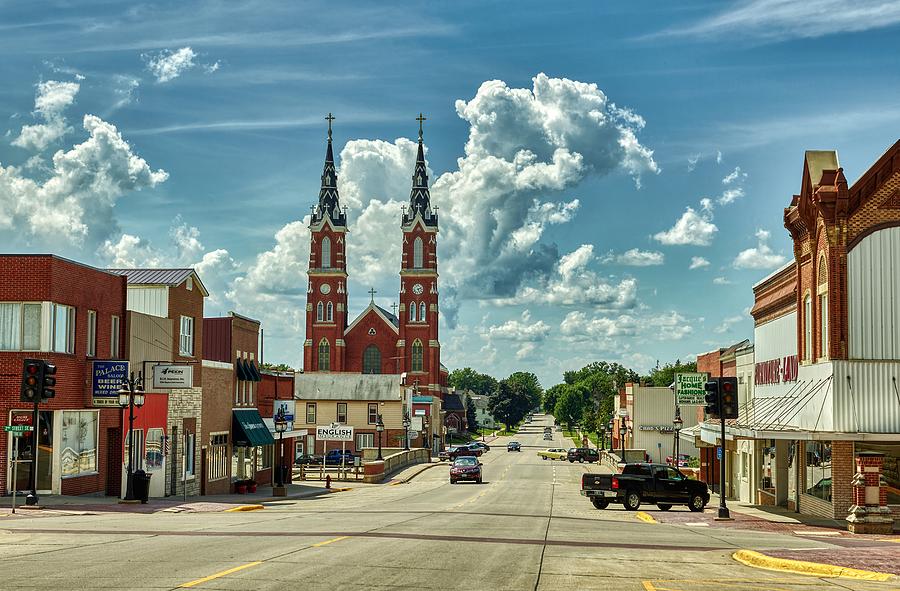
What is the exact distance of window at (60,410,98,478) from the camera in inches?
1339

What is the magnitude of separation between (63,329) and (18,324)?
4.74 ft

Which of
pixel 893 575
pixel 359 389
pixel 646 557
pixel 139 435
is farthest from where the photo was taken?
pixel 359 389

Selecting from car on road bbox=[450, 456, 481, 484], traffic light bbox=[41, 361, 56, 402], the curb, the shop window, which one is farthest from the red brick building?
car on road bbox=[450, 456, 481, 484]

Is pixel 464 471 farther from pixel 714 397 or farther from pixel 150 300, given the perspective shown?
pixel 714 397

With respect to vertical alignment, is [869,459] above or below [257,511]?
above

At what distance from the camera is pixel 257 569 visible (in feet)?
51.0

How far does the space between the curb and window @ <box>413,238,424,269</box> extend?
126m

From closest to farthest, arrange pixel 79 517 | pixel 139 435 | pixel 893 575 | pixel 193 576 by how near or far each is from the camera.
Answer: pixel 193 576
pixel 893 575
pixel 79 517
pixel 139 435

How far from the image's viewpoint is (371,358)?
467 feet

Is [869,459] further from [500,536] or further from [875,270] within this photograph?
[500,536]

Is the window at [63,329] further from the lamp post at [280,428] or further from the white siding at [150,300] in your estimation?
the lamp post at [280,428]

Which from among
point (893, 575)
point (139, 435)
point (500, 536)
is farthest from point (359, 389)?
point (893, 575)

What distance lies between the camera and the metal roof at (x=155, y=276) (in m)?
41.8

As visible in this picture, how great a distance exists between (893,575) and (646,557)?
4261mm
